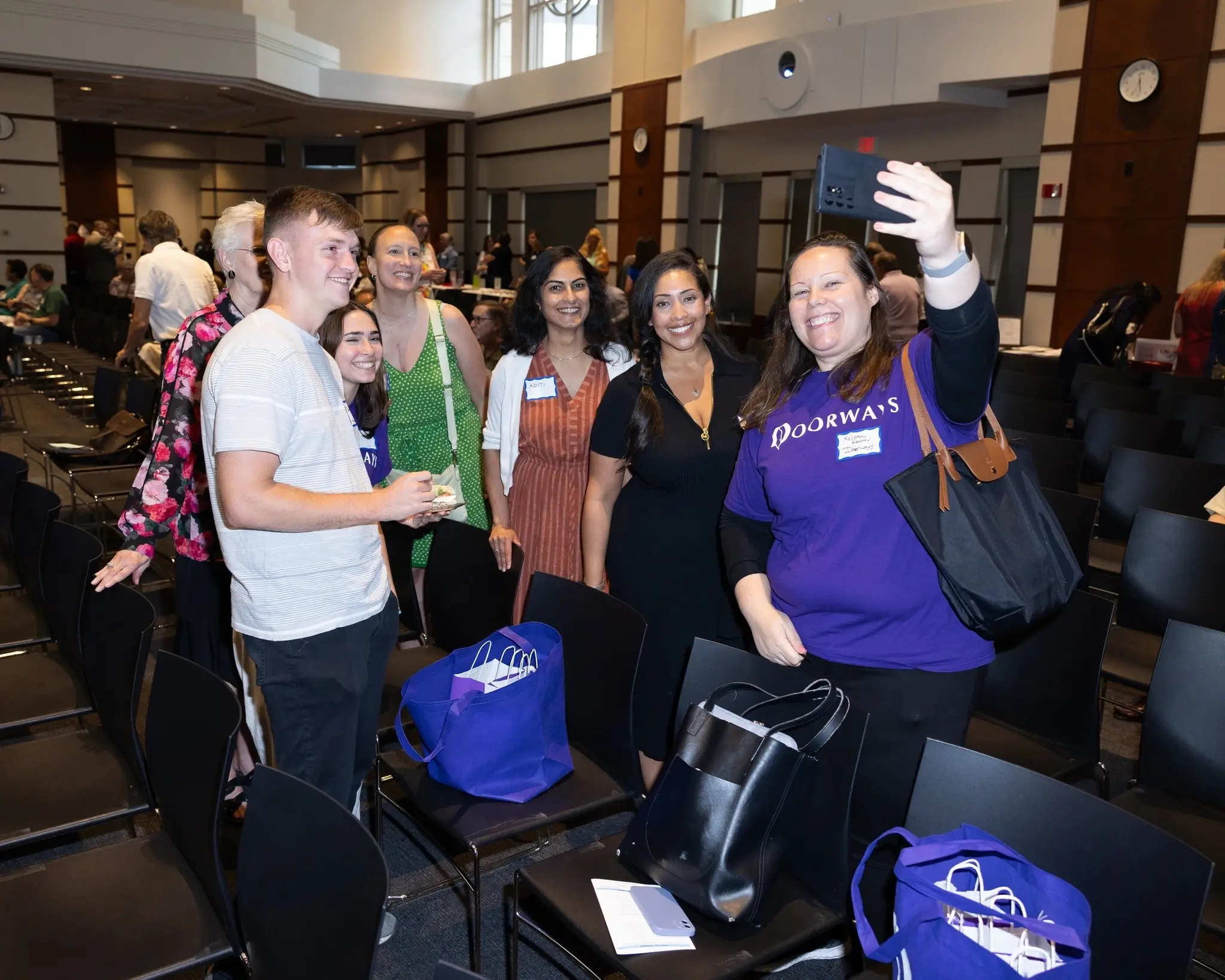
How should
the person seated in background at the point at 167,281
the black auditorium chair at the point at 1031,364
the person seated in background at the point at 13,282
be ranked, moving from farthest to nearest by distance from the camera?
the person seated in background at the point at 13,282, the black auditorium chair at the point at 1031,364, the person seated in background at the point at 167,281

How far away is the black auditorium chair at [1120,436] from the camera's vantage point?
13.7 ft

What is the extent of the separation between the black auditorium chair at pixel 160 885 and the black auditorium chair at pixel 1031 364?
6.13 m

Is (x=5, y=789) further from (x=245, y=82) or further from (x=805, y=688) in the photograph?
(x=245, y=82)

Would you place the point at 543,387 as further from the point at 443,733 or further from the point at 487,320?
the point at 487,320

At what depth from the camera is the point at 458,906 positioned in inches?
93.1

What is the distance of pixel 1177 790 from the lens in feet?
6.93

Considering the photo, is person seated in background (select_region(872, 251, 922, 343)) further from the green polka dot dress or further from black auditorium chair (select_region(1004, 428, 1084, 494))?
the green polka dot dress

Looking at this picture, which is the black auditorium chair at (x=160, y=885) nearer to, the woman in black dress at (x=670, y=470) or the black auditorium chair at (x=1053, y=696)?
the woman in black dress at (x=670, y=470)

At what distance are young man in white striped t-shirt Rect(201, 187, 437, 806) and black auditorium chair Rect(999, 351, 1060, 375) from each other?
5879 millimetres

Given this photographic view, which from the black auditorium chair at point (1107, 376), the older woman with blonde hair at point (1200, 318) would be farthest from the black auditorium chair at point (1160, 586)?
the older woman with blonde hair at point (1200, 318)

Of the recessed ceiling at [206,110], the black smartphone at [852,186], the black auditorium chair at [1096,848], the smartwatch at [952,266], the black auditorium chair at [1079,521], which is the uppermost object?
the recessed ceiling at [206,110]

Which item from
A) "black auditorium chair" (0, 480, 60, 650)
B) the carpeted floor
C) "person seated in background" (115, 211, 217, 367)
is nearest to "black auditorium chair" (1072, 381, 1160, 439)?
the carpeted floor

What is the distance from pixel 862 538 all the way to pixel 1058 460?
8.43ft

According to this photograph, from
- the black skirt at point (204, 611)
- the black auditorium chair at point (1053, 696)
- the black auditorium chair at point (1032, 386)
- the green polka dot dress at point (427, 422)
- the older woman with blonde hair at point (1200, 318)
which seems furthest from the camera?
the older woman with blonde hair at point (1200, 318)
